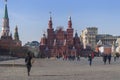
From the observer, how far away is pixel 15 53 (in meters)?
169

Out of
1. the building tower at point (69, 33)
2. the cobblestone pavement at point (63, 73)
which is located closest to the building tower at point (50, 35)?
the building tower at point (69, 33)

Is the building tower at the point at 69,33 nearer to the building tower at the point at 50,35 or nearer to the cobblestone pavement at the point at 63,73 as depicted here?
the building tower at the point at 50,35

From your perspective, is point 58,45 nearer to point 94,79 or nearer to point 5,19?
point 5,19

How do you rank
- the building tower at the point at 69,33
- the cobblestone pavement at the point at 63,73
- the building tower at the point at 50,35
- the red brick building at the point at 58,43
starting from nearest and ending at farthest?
the cobblestone pavement at the point at 63,73, the red brick building at the point at 58,43, the building tower at the point at 69,33, the building tower at the point at 50,35

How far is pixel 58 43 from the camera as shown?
548ft

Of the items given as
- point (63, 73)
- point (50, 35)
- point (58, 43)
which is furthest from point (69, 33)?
point (63, 73)

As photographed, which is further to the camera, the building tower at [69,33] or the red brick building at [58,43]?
the building tower at [69,33]

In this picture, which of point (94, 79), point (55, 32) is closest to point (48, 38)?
point (55, 32)

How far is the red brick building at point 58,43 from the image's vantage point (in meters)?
163

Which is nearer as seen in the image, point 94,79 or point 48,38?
point 94,79

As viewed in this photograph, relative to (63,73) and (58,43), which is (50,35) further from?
(63,73)

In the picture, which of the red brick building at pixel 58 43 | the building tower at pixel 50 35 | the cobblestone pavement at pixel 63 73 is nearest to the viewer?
the cobblestone pavement at pixel 63 73

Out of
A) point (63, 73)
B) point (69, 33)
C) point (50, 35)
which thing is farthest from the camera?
point (50, 35)

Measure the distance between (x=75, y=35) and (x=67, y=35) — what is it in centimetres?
790
